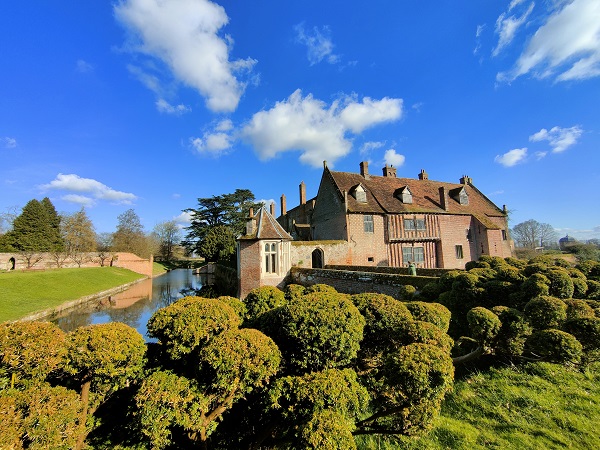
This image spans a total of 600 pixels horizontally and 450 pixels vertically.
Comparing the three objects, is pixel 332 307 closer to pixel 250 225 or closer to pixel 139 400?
pixel 139 400

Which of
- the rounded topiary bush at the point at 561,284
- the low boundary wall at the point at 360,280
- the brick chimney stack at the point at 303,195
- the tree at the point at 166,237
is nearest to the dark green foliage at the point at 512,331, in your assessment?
the rounded topiary bush at the point at 561,284

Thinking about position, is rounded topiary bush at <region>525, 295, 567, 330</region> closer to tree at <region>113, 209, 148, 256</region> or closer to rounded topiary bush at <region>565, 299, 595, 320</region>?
rounded topiary bush at <region>565, 299, 595, 320</region>

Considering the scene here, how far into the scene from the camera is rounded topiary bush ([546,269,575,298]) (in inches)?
289

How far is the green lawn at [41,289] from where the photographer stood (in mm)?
17594

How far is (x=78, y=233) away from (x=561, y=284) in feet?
190

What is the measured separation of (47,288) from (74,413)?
91.0ft

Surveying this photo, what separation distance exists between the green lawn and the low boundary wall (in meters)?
16.8

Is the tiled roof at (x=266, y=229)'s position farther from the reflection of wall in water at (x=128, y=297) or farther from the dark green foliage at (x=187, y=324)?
the reflection of wall in water at (x=128, y=297)

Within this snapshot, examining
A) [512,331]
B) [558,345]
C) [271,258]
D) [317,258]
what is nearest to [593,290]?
[512,331]

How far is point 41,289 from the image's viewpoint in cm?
2250

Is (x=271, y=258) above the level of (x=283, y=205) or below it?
below

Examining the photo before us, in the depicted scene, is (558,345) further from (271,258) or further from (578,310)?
(271,258)

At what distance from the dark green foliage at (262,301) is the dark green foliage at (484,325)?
4424 mm

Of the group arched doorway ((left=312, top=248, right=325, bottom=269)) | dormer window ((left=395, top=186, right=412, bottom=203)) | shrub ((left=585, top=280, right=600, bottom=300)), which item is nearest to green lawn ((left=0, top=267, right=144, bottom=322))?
arched doorway ((left=312, top=248, right=325, bottom=269))
